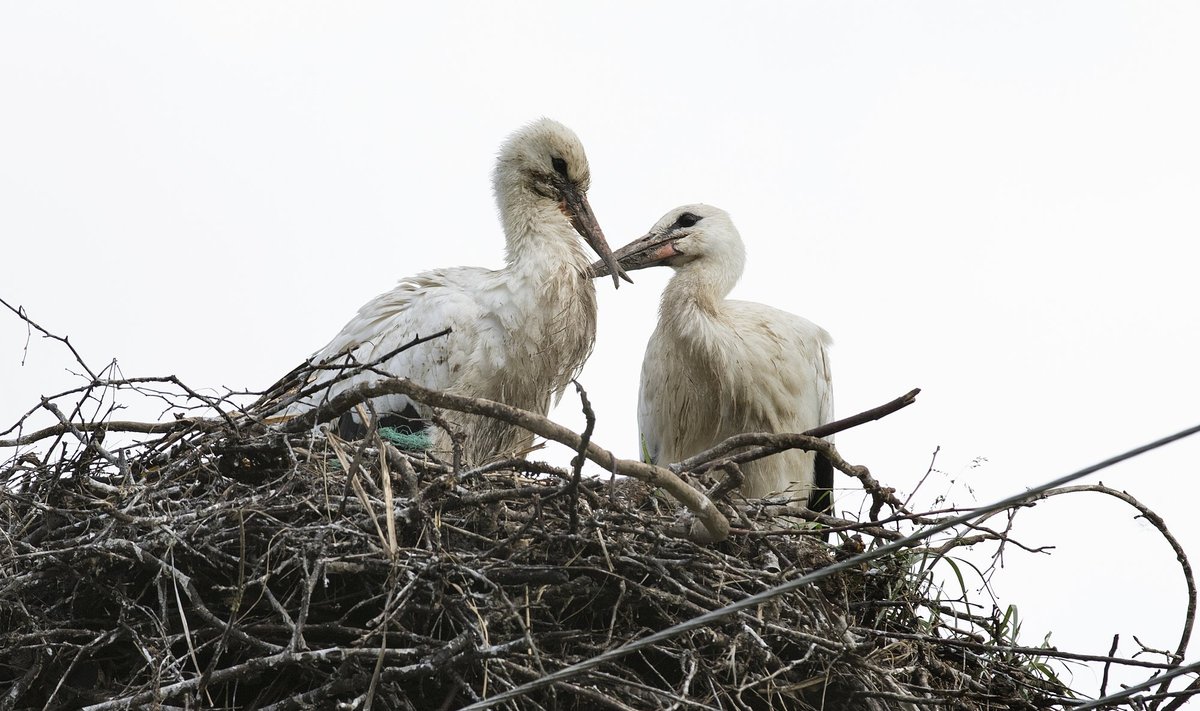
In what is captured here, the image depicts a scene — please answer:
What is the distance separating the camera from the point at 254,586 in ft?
9.60

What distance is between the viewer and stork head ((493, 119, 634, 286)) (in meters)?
4.46

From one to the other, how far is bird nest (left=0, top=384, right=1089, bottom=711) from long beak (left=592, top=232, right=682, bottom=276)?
1942mm

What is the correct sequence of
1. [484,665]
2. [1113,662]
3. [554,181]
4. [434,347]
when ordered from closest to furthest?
[484,665] → [1113,662] → [434,347] → [554,181]

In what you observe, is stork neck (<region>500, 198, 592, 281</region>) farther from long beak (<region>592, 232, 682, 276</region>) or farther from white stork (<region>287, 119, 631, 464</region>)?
long beak (<region>592, 232, 682, 276</region>)

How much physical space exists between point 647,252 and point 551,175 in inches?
27.9

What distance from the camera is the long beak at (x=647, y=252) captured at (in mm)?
5047

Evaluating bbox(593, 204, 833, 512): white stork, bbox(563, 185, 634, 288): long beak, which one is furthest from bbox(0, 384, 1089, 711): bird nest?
bbox(593, 204, 833, 512): white stork

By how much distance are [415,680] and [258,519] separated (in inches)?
19.4

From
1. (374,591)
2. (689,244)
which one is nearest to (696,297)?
(689,244)

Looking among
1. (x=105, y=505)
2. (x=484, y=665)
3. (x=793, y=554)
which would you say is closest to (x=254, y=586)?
(x=105, y=505)

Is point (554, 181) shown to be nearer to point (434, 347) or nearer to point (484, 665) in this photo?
point (434, 347)

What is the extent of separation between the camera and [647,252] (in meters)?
5.07

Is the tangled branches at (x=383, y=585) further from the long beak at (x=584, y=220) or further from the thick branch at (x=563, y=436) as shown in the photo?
the long beak at (x=584, y=220)

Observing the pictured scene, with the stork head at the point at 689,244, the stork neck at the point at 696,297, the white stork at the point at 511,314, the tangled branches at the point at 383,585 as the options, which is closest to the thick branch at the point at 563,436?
the tangled branches at the point at 383,585
